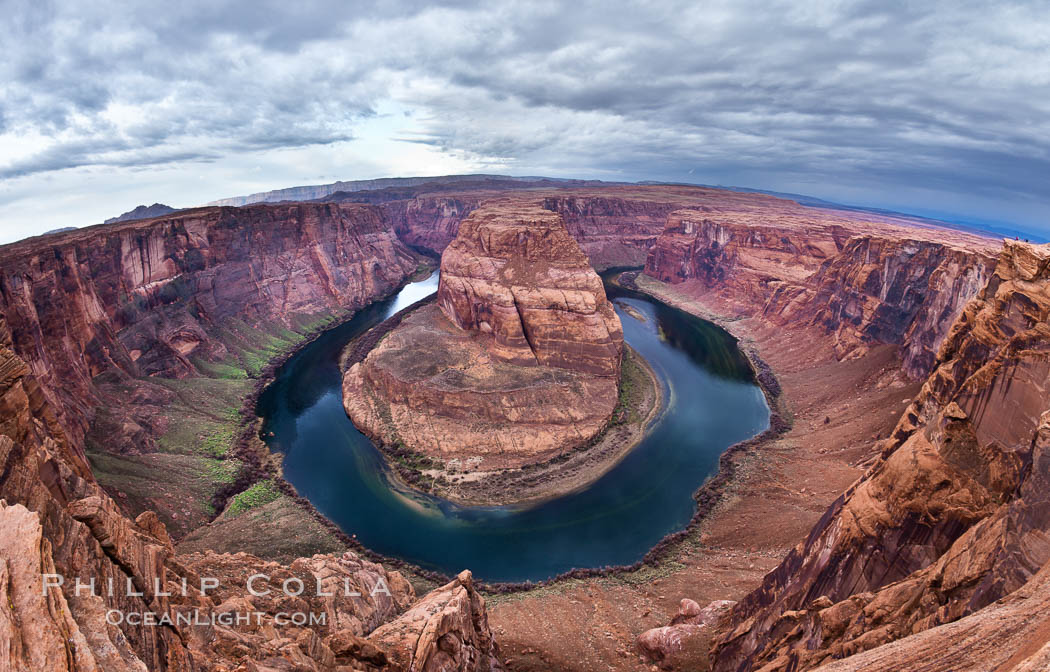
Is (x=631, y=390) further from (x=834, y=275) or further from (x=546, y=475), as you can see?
(x=834, y=275)

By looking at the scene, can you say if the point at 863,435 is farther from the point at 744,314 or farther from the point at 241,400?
the point at 241,400

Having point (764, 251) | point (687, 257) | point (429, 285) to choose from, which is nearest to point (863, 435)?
point (764, 251)

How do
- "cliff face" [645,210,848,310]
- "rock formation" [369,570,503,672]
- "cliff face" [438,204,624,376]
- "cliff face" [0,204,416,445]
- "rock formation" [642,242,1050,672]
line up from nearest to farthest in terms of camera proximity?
"rock formation" [642,242,1050,672], "rock formation" [369,570,503,672], "cliff face" [0,204,416,445], "cliff face" [438,204,624,376], "cliff face" [645,210,848,310]

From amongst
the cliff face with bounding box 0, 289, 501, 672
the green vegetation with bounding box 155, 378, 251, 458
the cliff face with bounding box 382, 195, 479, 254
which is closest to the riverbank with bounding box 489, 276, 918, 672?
the cliff face with bounding box 0, 289, 501, 672

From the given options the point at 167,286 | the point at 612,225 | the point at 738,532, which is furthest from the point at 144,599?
the point at 612,225

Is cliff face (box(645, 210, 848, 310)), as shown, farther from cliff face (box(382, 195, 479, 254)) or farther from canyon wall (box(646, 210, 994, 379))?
cliff face (box(382, 195, 479, 254))

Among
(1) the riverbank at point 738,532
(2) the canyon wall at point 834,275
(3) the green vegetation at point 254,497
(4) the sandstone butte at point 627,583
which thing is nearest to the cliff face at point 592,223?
(2) the canyon wall at point 834,275
